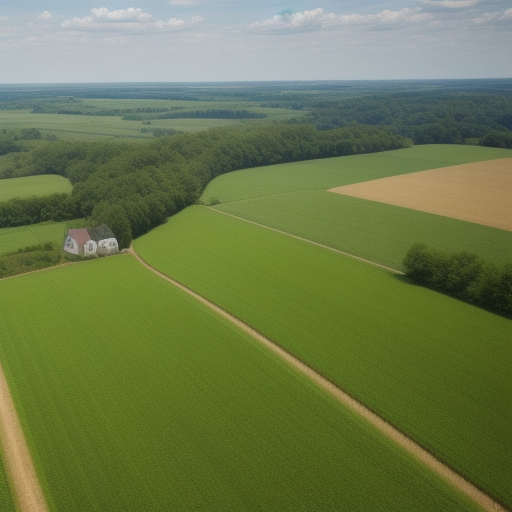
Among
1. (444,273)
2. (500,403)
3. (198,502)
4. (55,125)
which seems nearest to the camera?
(198,502)

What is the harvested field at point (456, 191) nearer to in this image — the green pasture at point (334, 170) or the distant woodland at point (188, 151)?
the green pasture at point (334, 170)

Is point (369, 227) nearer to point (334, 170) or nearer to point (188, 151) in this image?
point (334, 170)

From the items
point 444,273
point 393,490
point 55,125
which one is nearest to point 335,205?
point 444,273

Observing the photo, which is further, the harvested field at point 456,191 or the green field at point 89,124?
the green field at point 89,124

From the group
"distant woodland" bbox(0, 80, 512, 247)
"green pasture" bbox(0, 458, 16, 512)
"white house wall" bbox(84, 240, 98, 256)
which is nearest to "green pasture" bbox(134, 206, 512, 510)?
"white house wall" bbox(84, 240, 98, 256)

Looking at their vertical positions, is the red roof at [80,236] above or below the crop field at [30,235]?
above

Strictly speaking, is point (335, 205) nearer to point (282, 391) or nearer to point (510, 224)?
point (510, 224)

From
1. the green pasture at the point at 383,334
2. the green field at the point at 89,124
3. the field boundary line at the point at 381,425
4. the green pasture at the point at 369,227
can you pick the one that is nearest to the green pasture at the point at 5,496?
the green pasture at the point at 383,334
